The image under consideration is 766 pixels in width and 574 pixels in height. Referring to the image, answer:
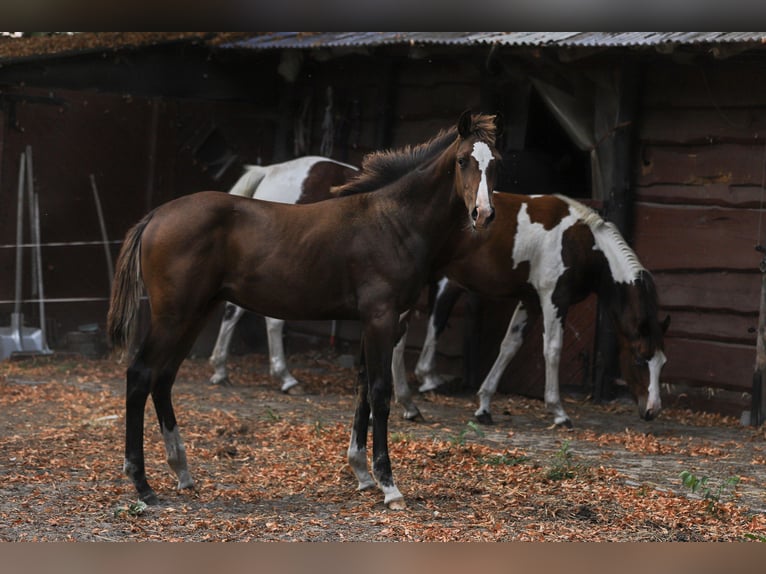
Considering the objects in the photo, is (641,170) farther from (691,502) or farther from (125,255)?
(125,255)

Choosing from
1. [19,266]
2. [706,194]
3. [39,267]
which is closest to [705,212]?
[706,194]

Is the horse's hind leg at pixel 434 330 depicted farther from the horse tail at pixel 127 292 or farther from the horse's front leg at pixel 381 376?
the horse tail at pixel 127 292

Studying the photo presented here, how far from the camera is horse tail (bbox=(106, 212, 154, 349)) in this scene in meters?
5.76

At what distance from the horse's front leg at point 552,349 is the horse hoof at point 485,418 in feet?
1.60

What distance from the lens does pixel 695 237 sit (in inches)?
361

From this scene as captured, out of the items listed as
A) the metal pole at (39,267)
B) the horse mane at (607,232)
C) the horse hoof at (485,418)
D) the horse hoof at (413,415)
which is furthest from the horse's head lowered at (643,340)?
the metal pole at (39,267)

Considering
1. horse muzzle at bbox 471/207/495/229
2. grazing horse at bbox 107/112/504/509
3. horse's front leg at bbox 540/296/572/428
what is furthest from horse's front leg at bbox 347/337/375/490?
horse's front leg at bbox 540/296/572/428

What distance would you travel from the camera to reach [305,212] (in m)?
5.91

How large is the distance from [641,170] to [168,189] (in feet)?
18.6

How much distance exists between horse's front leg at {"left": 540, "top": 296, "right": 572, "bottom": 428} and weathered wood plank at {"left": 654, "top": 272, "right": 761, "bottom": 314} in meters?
1.30

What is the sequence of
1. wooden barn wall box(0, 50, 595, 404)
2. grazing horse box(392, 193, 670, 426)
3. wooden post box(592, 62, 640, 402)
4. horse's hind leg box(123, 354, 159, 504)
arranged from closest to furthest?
1. horse's hind leg box(123, 354, 159, 504)
2. grazing horse box(392, 193, 670, 426)
3. wooden post box(592, 62, 640, 402)
4. wooden barn wall box(0, 50, 595, 404)

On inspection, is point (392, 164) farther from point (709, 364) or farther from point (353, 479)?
point (709, 364)

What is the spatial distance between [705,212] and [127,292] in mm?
5433

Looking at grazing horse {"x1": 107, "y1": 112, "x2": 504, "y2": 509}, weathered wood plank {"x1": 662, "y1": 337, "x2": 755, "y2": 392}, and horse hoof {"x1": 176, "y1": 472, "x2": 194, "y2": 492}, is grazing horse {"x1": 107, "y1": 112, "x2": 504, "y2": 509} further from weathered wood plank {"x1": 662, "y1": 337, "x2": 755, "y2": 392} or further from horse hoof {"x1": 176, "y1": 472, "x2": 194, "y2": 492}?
weathered wood plank {"x1": 662, "y1": 337, "x2": 755, "y2": 392}
